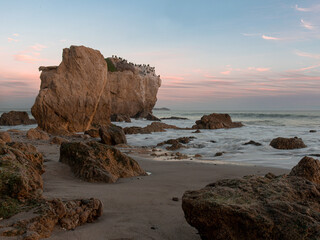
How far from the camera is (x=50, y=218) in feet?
7.34

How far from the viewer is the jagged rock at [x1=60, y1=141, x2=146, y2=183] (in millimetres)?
4375

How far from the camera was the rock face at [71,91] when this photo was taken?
A: 14.8 meters

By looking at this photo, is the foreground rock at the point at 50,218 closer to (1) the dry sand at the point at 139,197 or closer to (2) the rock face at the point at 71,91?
(1) the dry sand at the point at 139,197

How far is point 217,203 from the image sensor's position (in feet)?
6.79

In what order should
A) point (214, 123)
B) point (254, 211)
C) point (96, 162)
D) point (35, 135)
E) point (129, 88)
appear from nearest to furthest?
point (254, 211)
point (96, 162)
point (35, 135)
point (214, 123)
point (129, 88)

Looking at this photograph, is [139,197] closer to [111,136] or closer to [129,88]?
[111,136]

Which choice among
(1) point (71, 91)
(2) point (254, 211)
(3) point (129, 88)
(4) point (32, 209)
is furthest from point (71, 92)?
(3) point (129, 88)

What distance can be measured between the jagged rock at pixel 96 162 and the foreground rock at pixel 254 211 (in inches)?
94.7

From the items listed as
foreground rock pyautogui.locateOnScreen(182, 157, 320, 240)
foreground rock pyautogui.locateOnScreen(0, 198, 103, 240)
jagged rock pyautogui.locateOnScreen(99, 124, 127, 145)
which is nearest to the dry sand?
foreground rock pyautogui.locateOnScreen(0, 198, 103, 240)

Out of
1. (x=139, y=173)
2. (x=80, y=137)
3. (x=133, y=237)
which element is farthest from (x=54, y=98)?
(x=133, y=237)

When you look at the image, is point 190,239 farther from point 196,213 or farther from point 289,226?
point 289,226

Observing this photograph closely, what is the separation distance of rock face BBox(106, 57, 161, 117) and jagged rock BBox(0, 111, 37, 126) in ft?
32.3

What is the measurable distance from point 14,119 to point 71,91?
393 inches

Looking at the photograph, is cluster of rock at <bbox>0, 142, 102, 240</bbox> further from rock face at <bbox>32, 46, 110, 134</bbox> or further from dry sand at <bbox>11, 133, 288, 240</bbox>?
rock face at <bbox>32, 46, 110, 134</bbox>
